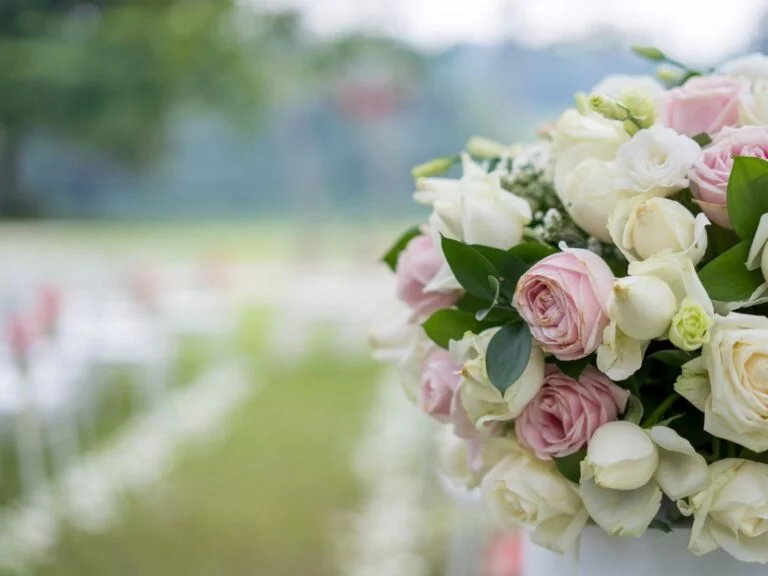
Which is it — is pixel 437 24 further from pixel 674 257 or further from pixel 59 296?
pixel 674 257

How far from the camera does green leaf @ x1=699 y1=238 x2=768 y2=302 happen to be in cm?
45

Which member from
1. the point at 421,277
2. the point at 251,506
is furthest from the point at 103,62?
the point at 421,277

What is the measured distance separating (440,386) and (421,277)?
0.21 ft

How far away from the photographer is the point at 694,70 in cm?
59

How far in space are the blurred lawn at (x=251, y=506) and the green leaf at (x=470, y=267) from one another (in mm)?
2011

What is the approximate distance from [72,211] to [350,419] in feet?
6.69

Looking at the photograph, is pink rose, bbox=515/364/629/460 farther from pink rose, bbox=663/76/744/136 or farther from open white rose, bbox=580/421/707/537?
pink rose, bbox=663/76/744/136

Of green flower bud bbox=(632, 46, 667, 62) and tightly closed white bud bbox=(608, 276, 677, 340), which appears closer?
tightly closed white bud bbox=(608, 276, 677, 340)

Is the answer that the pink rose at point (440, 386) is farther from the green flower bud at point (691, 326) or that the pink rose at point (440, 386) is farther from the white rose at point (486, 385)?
the green flower bud at point (691, 326)

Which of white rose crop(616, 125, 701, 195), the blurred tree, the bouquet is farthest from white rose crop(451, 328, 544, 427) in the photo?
the blurred tree

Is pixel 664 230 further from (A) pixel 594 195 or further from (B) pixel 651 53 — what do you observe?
(B) pixel 651 53

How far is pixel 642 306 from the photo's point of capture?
423 mm

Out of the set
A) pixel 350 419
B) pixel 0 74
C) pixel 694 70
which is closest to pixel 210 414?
pixel 350 419

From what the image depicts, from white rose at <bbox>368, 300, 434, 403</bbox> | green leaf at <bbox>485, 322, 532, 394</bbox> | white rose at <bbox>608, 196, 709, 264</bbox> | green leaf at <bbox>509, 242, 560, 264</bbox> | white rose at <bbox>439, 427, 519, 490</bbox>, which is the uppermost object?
white rose at <bbox>608, 196, 709, 264</bbox>
